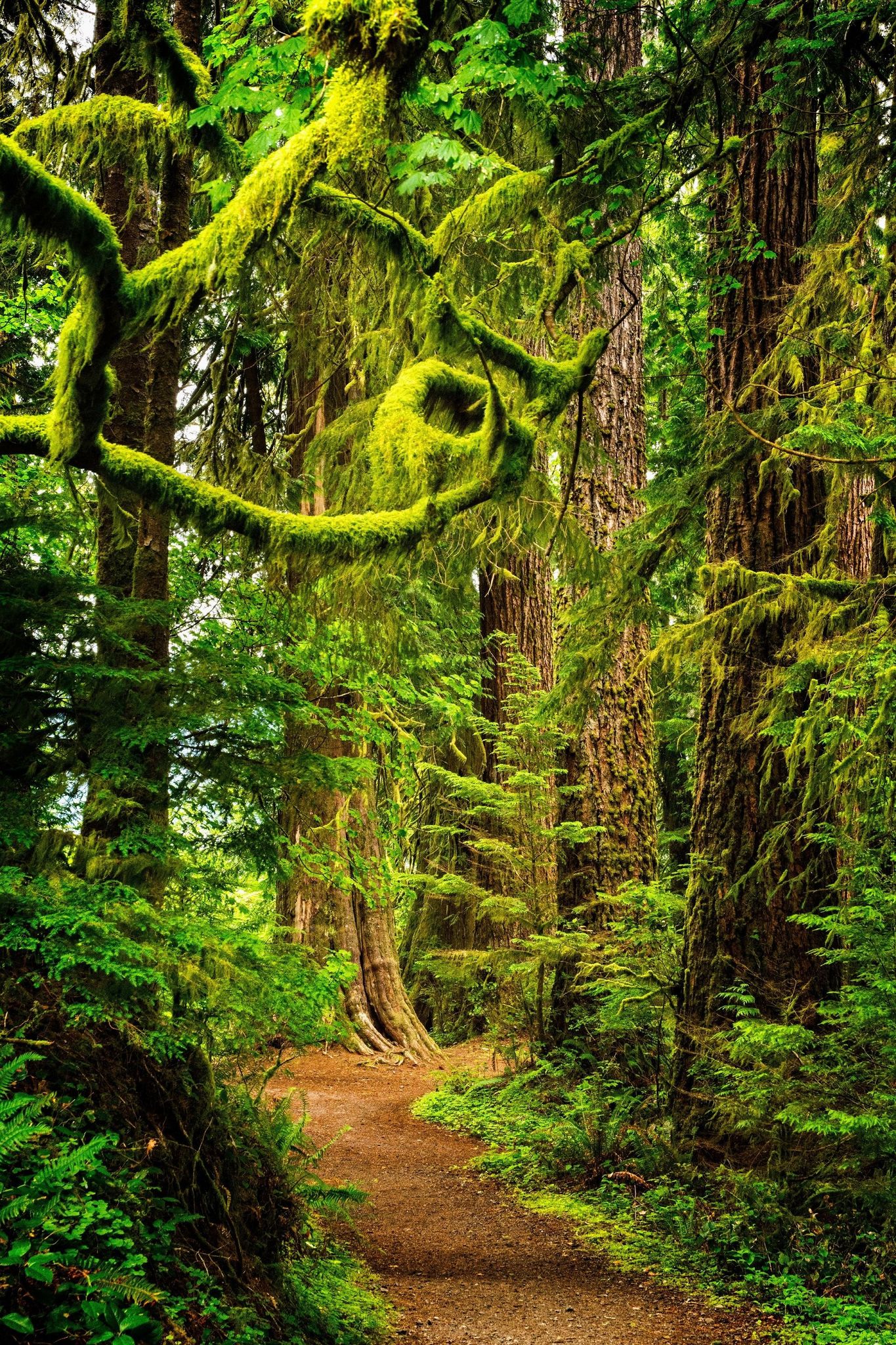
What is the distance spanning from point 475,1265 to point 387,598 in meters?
3.69

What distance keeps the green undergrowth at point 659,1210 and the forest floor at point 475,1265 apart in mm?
141

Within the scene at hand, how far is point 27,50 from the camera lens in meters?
5.86

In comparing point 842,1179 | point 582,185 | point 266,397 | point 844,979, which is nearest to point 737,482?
point 582,185

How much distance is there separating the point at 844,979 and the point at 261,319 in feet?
20.1

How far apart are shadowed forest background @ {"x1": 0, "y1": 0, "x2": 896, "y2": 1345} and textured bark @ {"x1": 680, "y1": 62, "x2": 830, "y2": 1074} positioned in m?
0.03

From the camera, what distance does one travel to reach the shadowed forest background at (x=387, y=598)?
11.2 ft

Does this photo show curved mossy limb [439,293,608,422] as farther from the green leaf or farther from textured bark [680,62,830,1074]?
the green leaf

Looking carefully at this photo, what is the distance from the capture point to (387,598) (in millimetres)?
5434

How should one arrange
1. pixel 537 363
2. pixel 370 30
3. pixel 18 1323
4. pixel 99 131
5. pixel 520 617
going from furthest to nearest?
pixel 520 617
pixel 99 131
pixel 537 363
pixel 370 30
pixel 18 1323

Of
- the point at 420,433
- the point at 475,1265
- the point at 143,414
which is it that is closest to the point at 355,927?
the point at 475,1265

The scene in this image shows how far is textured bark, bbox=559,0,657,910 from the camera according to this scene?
7.90 metres

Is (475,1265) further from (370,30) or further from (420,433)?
(370,30)

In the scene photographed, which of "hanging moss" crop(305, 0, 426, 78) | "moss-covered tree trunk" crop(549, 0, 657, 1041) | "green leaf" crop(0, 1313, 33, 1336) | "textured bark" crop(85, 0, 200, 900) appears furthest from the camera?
"moss-covered tree trunk" crop(549, 0, 657, 1041)

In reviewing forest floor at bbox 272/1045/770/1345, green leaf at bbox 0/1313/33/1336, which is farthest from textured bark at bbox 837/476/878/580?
green leaf at bbox 0/1313/33/1336
